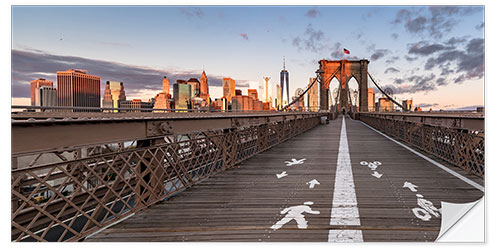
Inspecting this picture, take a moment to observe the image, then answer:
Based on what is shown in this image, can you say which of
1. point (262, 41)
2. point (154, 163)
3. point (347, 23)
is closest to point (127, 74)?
point (262, 41)

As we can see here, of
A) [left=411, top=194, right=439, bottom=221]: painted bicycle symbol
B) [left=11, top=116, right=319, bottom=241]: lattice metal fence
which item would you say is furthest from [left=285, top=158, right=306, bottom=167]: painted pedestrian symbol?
[left=411, top=194, right=439, bottom=221]: painted bicycle symbol

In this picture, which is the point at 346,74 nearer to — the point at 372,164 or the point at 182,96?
the point at 182,96

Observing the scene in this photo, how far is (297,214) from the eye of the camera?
13.8ft

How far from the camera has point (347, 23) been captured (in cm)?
605

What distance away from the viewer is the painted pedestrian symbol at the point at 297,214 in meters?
3.84

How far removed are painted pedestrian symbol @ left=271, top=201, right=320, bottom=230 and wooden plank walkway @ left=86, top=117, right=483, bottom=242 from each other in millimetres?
34

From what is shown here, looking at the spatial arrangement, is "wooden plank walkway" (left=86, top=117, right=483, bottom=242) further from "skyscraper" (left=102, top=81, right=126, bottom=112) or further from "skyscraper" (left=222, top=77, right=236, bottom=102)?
"skyscraper" (left=222, top=77, right=236, bottom=102)

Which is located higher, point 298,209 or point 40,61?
point 40,61

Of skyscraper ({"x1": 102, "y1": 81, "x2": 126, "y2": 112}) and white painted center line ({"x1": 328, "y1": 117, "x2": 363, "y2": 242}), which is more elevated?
skyscraper ({"x1": 102, "y1": 81, "x2": 126, "y2": 112})

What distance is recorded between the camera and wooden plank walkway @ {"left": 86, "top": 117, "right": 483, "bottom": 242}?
3.68m

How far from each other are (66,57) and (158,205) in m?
5.51
